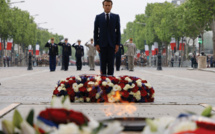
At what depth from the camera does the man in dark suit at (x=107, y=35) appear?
27.6ft

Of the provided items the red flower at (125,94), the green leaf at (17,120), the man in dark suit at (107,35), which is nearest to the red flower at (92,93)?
the red flower at (125,94)

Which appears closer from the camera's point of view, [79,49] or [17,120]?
[17,120]

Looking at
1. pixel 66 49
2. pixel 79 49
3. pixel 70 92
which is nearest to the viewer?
pixel 70 92

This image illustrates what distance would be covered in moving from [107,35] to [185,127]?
6.89m

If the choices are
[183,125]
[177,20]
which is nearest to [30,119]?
[183,125]

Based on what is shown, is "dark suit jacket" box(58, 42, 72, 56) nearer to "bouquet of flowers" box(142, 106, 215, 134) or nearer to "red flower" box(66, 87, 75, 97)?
"red flower" box(66, 87, 75, 97)

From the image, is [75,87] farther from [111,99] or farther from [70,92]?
[111,99]

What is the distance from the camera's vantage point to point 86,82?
7.10 m

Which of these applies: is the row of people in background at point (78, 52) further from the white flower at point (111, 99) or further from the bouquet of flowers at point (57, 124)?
the bouquet of flowers at point (57, 124)

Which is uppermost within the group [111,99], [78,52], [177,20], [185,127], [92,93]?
[177,20]

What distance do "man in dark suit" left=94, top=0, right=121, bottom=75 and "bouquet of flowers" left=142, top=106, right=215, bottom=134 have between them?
659 centimetres

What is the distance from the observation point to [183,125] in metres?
1.65

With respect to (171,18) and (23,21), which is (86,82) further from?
(23,21)

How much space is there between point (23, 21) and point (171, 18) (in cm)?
2290
